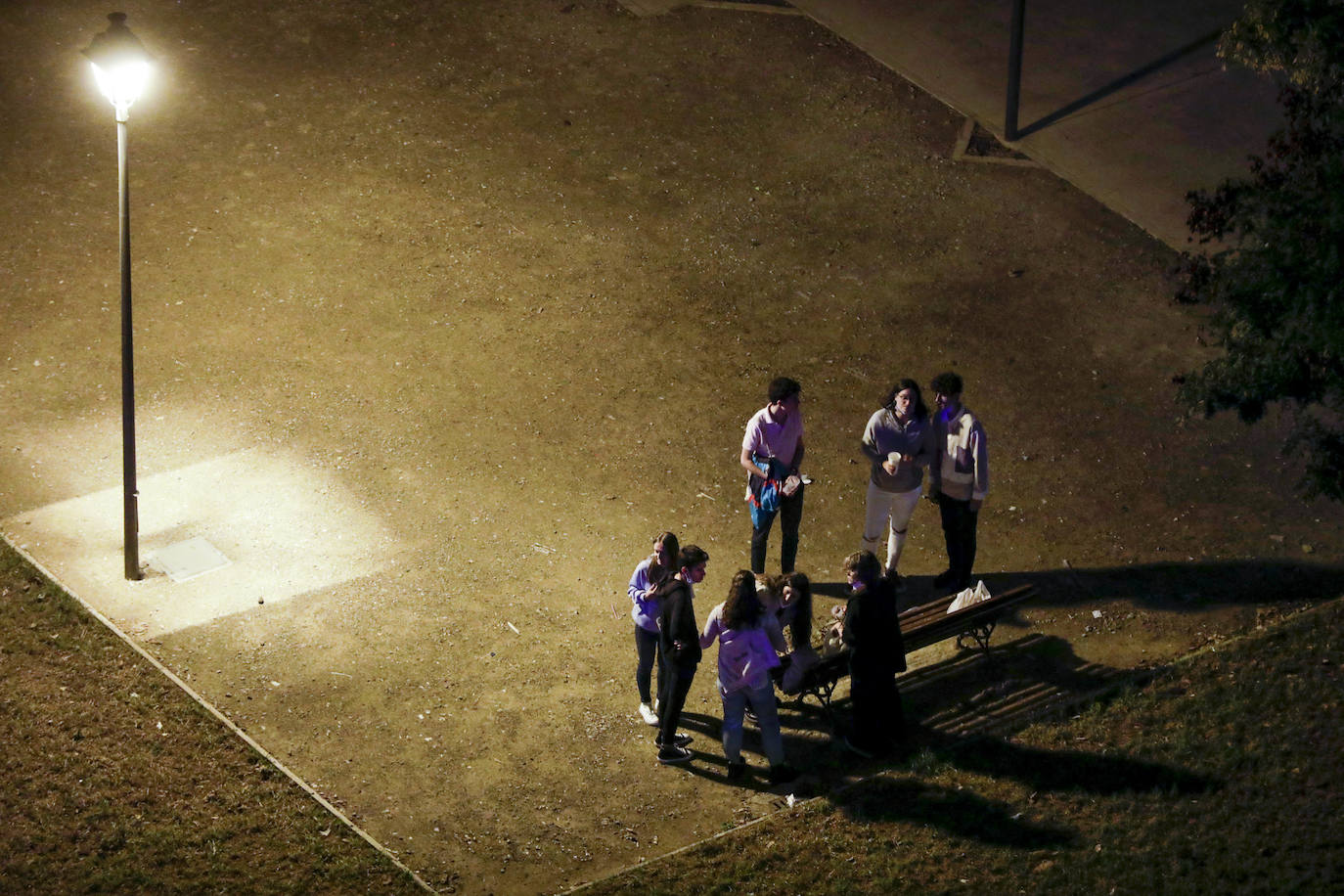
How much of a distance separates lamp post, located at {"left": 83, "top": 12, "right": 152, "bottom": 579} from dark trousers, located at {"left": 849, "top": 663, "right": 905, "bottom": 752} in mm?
5799

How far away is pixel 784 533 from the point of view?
13570 mm

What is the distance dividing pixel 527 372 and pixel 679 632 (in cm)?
510

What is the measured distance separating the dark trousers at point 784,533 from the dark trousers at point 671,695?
177cm

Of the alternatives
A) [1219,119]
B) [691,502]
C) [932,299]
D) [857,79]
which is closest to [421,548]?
[691,502]

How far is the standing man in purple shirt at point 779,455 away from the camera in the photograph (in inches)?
506

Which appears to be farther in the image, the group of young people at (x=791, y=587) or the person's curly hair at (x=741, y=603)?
the group of young people at (x=791, y=587)

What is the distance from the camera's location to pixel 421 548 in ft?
45.8

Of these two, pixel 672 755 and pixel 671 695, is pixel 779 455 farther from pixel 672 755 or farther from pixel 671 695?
pixel 672 755

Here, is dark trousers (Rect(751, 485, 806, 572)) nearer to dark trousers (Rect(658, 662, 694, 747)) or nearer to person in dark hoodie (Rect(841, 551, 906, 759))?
person in dark hoodie (Rect(841, 551, 906, 759))

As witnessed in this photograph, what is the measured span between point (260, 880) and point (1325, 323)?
316 inches

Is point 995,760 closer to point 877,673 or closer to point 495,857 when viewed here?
point 877,673

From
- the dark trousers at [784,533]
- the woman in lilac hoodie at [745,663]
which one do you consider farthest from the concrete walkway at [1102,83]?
the woman in lilac hoodie at [745,663]

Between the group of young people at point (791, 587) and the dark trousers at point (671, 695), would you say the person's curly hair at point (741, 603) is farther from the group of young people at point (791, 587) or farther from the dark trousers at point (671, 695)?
the dark trousers at point (671, 695)

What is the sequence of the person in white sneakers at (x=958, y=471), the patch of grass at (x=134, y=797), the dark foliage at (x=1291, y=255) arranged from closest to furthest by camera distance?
the patch of grass at (x=134, y=797) < the dark foliage at (x=1291, y=255) < the person in white sneakers at (x=958, y=471)
